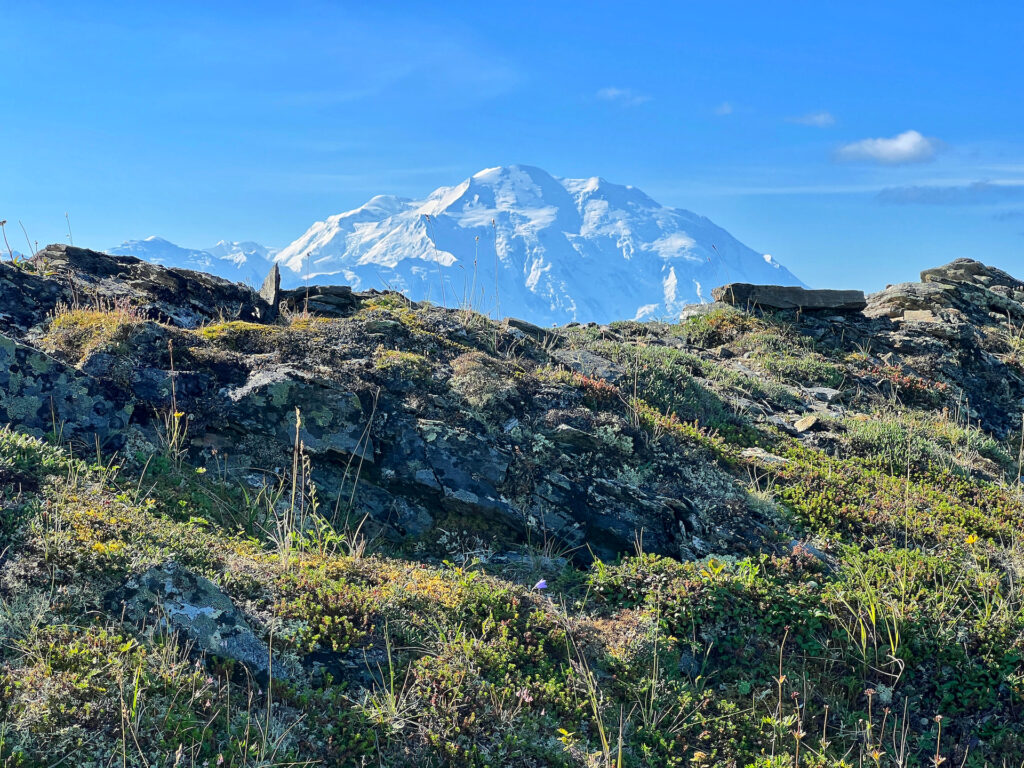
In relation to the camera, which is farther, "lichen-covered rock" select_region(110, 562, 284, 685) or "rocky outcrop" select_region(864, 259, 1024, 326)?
"rocky outcrop" select_region(864, 259, 1024, 326)

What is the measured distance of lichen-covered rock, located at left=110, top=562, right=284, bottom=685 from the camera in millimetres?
4957

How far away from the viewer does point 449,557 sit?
24.1 feet

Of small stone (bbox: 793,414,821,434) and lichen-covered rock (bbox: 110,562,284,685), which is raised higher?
small stone (bbox: 793,414,821,434)

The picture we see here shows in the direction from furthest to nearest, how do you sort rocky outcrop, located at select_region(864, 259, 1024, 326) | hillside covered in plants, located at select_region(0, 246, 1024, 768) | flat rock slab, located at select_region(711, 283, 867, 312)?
rocky outcrop, located at select_region(864, 259, 1024, 326) → flat rock slab, located at select_region(711, 283, 867, 312) → hillside covered in plants, located at select_region(0, 246, 1024, 768)

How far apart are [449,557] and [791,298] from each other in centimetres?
1625

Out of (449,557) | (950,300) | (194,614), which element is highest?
(950,300)

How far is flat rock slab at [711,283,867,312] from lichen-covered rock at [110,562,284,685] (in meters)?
17.5

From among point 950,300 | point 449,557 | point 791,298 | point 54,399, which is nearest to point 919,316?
point 950,300

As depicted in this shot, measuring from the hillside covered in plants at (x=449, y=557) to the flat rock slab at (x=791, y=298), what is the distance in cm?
813

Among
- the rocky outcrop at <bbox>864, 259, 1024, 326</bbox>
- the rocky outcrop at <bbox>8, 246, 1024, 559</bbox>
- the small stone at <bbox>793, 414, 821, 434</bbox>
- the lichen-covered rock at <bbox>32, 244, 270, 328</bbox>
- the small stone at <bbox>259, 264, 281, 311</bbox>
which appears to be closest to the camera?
the rocky outcrop at <bbox>8, 246, 1024, 559</bbox>

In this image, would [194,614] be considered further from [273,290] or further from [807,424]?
[807,424]

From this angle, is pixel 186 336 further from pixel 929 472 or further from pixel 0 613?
pixel 929 472

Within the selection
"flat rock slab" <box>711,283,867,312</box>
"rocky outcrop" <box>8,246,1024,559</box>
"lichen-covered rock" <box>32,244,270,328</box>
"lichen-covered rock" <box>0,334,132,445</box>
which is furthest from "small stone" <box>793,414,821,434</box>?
"lichen-covered rock" <box>0,334,132,445</box>

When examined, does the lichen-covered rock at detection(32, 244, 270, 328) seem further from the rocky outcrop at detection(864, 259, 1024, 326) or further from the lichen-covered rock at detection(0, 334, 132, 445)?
the rocky outcrop at detection(864, 259, 1024, 326)
